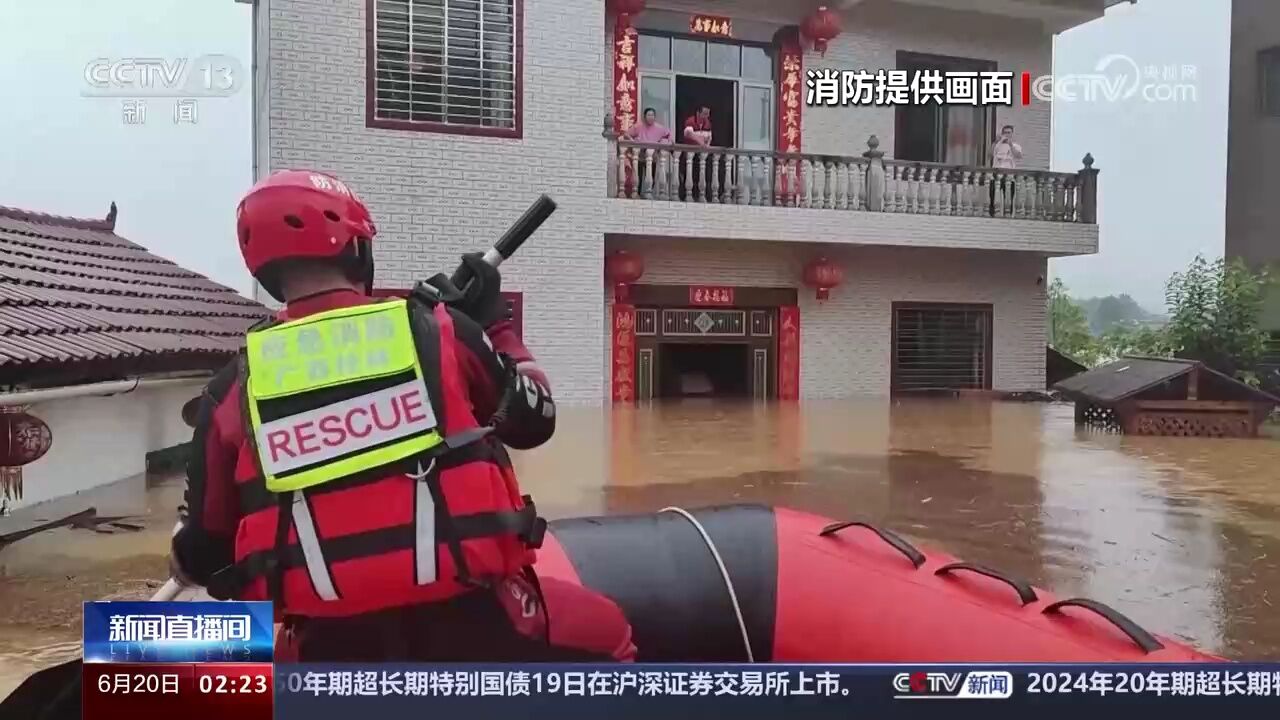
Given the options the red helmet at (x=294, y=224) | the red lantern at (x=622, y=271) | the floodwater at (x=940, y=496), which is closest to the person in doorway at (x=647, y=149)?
the red lantern at (x=622, y=271)

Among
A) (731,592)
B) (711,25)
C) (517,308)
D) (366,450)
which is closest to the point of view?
(366,450)

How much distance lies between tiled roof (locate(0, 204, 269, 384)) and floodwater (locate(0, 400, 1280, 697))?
0.20 m

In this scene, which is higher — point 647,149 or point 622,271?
point 647,149

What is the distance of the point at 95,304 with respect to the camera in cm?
131

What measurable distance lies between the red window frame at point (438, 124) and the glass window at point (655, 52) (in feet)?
0.69

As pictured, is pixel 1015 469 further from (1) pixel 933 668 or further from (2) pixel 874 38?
(2) pixel 874 38

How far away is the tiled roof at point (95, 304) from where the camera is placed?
4.02 ft

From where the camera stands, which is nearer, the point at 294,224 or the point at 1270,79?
the point at 294,224

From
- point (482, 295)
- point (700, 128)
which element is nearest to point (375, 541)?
point (482, 295)

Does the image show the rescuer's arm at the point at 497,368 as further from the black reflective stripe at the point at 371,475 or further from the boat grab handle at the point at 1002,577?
the boat grab handle at the point at 1002,577

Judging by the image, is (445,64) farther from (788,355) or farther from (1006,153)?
(1006,153)

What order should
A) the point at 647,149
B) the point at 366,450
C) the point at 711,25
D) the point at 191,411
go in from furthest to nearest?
1. the point at 711,25
2. the point at 647,149
3. the point at 191,411
4. the point at 366,450

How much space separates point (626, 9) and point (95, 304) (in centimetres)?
95

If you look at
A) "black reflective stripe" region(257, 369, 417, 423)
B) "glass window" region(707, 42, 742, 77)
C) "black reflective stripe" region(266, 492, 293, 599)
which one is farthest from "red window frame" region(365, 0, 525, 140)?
"black reflective stripe" region(266, 492, 293, 599)
